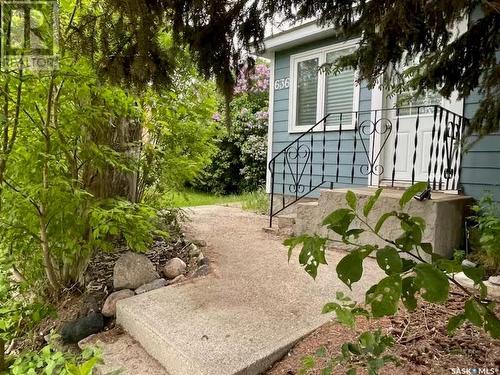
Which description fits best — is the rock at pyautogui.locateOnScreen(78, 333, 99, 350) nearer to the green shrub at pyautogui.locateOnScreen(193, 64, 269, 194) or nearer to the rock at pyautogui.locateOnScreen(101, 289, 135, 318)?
the rock at pyautogui.locateOnScreen(101, 289, 135, 318)

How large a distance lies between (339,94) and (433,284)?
4913 millimetres

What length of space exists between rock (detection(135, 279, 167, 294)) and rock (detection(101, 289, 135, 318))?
60mm

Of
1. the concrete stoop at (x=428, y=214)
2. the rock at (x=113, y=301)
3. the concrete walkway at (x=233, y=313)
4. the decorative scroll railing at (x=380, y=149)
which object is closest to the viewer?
the concrete walkway at (x=233, y=313)

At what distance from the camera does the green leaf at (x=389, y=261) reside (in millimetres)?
763

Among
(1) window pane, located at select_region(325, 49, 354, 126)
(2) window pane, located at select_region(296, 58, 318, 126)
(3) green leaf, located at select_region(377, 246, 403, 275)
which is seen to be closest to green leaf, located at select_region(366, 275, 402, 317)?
(3) green leaf, located at select_region(377, 246, 403, 275)

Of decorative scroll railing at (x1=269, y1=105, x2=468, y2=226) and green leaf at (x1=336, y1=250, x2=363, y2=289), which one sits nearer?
green leaf at (x1=336, y1=250, x2=363, y2=289)

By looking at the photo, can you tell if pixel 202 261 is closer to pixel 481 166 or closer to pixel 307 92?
pixel 481 166

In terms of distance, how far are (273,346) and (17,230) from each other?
1.84 meters

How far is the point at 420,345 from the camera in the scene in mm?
1820

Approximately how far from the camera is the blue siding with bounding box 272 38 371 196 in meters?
4.98

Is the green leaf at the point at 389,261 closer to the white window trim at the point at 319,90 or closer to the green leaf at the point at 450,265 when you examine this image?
the green leaf at the point at 450,265

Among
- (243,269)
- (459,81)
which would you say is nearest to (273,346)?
(243,269)
